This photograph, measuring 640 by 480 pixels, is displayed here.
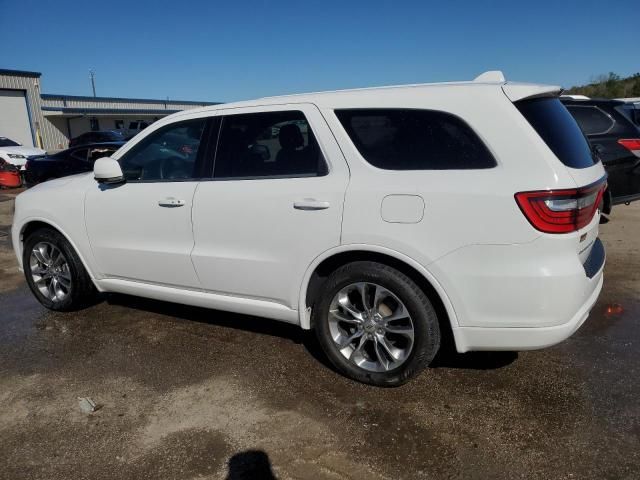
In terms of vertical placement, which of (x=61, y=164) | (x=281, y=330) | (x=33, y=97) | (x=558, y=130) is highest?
(x=33, y=97)

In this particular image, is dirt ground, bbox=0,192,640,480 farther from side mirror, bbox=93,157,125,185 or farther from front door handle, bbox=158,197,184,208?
side mirror, bbox=93,157,125,185

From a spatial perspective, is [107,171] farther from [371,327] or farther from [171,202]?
[371,327]

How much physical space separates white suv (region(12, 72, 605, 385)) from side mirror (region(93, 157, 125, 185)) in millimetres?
10

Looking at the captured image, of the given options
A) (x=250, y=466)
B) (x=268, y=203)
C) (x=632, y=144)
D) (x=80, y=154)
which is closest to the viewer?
(x=250, y=466)

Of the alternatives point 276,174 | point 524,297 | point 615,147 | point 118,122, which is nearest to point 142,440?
point 276,174

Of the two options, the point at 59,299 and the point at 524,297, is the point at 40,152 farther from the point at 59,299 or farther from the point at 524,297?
the point at 524,297

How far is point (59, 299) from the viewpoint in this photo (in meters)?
4.57

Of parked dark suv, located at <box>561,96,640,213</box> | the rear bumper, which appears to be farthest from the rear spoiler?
parked dark suv, located at <box>561,96,640,213</box>

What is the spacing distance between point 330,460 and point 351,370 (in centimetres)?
76

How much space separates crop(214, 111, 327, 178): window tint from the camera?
321 cm

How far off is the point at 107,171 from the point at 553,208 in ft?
10.0

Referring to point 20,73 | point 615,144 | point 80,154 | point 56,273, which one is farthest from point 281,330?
point 20,73

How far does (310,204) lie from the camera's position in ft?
9.96

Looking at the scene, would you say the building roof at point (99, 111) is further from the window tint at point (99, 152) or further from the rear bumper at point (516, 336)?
the rear bumper at point (516, 336)
